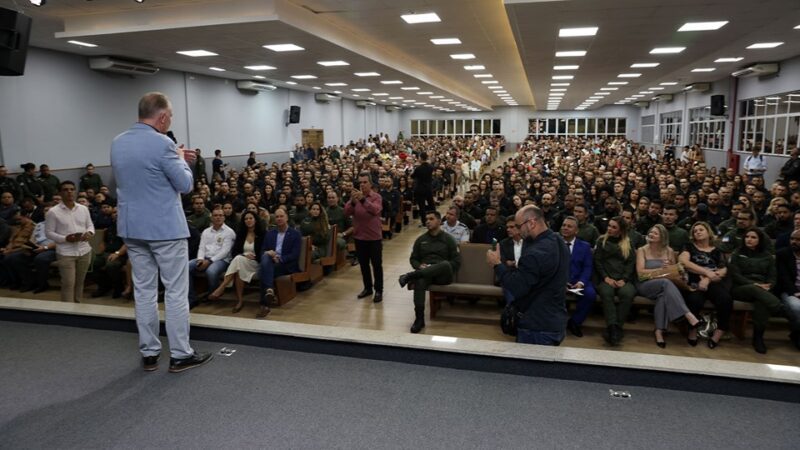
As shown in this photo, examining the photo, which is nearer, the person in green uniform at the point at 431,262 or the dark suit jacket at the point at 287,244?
the person in green uniform at the point at 431,262

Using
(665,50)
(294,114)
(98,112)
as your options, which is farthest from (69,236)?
(294,114)

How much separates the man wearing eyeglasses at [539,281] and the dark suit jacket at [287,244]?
3501 millimetres

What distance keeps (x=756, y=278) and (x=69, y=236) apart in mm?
7026

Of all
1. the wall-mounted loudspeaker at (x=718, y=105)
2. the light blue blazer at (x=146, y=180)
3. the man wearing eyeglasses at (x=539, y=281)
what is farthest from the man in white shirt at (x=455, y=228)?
the wall-mounted loudspeaker at (x=718, y=105)

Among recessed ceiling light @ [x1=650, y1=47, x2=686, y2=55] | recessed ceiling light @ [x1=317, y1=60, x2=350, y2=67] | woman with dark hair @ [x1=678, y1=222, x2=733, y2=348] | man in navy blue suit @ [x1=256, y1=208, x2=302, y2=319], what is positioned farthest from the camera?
recessed ceiling light @ [x1=317, y1=60, x2=350, y2=67]

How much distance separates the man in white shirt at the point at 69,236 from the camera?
559 centimetres

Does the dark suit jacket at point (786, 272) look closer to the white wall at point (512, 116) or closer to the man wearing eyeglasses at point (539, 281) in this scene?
the man wearing eyeglasses at point (539, 281)

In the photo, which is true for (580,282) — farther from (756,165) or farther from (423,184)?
(756,165)

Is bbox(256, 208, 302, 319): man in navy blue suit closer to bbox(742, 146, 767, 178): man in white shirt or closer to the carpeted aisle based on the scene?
the carpeted aisle

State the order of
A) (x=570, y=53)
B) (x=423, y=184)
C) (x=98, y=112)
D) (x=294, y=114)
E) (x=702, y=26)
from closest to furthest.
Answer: (x=702, y=26), (x=423, y=184), (x=570, y=53), (x=98, y=112), (x=294, y=114)

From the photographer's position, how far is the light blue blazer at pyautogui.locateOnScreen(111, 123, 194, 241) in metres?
2.79

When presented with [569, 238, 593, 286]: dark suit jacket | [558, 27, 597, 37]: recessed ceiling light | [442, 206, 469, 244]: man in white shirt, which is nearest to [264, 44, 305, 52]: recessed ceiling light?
[558, 27, 597, 37]: recessed ceiling light

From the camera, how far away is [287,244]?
21.0 feet

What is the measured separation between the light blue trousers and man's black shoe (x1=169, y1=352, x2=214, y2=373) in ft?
0.09
